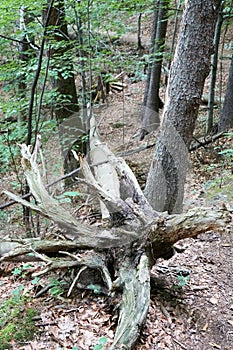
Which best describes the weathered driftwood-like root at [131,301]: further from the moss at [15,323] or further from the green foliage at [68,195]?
the green foliage at [68,195]

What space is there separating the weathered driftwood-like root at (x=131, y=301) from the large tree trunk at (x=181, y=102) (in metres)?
1.75

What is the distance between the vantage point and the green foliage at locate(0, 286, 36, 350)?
254 cm

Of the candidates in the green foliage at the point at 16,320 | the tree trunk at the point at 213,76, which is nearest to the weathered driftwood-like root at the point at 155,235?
the green foliage at the point at 16,320

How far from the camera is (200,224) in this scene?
9.09 ft

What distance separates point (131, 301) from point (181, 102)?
2.55 meters

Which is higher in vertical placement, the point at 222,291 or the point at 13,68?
the point at 13,68

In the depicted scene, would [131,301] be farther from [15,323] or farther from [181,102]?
[181,102]

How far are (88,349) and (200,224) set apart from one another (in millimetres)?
1323

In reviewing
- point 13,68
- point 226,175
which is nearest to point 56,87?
point 13,68

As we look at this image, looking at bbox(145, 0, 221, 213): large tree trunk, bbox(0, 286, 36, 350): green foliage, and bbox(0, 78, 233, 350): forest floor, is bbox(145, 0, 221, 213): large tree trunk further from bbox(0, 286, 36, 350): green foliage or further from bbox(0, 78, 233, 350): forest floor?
bbox(0, 286, 36, 350): green foliage

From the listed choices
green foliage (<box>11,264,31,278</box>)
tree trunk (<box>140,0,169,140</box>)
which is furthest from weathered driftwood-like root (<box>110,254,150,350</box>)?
tree trunk (<box>140,0,169,140</box>)

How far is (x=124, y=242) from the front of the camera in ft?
9.82

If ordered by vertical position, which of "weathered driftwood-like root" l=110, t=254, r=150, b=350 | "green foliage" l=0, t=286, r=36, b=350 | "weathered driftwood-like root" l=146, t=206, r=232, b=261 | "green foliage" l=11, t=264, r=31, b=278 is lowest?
"green foliage" l=11, t=264, r=31, b=278

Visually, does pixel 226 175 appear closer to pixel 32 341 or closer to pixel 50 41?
pixel 50 41
